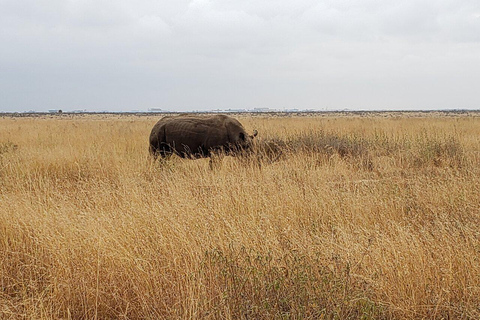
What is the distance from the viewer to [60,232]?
3801mm

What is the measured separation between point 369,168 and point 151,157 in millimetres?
5137

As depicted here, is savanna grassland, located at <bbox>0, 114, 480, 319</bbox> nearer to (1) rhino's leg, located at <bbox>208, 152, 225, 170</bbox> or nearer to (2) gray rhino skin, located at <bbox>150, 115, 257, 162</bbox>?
(1) rhino's leg, located at <bbox>208, 152, 225, 170</bbox>

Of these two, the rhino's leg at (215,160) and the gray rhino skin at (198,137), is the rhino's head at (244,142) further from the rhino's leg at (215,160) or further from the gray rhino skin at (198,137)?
the rhino's leg at (215,160)

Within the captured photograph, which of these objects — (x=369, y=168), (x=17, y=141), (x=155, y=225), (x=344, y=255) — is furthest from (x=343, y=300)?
(x=17, y=141)

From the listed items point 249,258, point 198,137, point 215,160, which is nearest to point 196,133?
point 198,137

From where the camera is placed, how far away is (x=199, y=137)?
8.21 metres

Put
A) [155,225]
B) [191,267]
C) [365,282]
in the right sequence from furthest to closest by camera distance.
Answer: [155,225] < [191,267] < [365,282]

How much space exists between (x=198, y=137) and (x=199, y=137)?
24 mm

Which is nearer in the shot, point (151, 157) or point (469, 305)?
point (469, 305)

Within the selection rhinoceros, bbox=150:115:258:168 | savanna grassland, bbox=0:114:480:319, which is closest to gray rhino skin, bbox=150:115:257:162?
rhinoceros, bbox=150:115:258:168

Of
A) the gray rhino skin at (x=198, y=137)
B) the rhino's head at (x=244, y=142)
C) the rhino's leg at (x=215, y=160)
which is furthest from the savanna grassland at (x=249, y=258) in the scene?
the rhino's head at (x=244, y=142)

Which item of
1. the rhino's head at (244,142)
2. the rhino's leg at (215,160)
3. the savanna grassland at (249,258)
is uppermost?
the rhino's head at (244,142)

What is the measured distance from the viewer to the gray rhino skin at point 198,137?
8.23m

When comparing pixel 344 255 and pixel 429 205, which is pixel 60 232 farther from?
pixel 429 205
